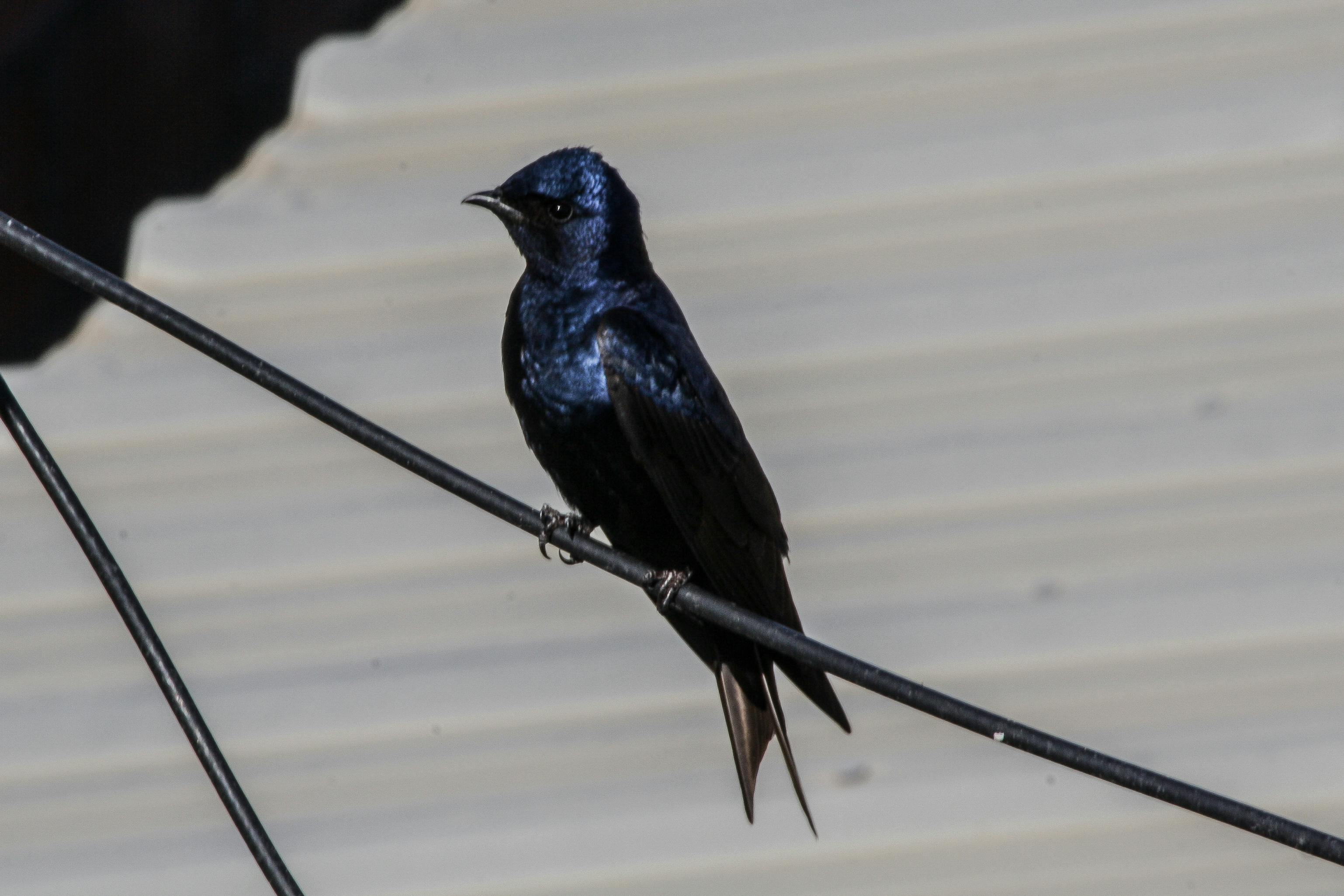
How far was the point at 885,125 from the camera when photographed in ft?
13.1

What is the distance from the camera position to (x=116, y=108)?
4.43 m

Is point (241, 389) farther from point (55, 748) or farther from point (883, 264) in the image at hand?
point (883, 264)

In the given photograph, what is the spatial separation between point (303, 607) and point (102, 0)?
171 centimetres

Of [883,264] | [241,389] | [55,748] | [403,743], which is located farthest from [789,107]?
[55,748]

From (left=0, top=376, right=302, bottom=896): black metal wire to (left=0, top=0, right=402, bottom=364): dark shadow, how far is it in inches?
109

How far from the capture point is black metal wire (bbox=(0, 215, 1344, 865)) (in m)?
1.60

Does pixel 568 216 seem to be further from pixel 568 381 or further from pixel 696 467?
pixel 696 467

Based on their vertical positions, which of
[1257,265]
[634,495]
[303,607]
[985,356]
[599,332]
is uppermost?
[1257,265]

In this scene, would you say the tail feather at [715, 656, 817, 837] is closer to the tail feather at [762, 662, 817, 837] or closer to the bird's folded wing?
the tail feather at [762, 662, 817, 837]

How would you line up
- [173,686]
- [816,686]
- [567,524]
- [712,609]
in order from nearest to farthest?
1. [173,686]
2. [712,609]
3. [816,686]
4. [567,524]

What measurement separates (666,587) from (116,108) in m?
2.57

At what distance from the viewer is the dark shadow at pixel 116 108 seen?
432cm

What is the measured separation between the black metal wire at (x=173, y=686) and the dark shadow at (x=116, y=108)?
2.77 m

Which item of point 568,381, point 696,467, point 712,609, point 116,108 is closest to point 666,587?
point 696,467
